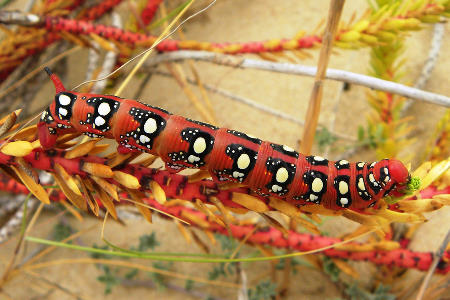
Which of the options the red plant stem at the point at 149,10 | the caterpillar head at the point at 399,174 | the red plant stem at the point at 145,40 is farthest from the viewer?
the red plant stem at the point at 149,10

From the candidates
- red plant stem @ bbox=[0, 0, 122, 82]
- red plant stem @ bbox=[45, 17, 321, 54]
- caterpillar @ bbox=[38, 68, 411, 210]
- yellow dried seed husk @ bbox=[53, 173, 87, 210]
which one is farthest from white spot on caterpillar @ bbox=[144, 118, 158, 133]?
red plant stem @ bbox=[0, 0, 122, 82]

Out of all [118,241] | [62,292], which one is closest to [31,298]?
[62,292]

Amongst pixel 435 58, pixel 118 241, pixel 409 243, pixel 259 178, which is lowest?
pixel 118 241

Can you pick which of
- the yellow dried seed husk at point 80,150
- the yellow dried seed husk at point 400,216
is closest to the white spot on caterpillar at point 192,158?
the yellow dried seed husk at point 80,150

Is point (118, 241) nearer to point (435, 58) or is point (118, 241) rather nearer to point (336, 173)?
point (336, 173)

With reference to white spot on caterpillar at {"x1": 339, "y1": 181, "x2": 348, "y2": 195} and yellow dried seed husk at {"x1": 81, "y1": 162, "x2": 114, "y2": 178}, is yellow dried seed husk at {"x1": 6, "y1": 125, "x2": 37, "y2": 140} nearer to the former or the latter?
yellow dried seed husk at {"x1": 81, "y1": 162, "x2": 114, "y2": 178}

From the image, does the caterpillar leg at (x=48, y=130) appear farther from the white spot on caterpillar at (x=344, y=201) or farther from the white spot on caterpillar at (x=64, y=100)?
the white spot on caterpillar at (x=344, y=201)

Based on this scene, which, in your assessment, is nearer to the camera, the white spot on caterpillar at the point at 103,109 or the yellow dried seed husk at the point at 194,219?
the white spot on caterpillar at the point at 103,109
